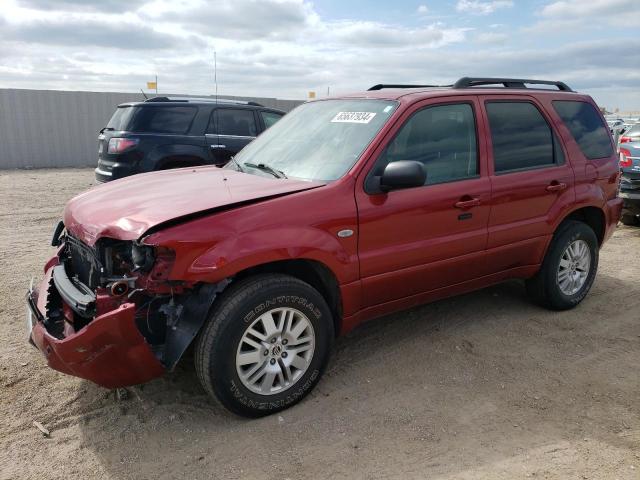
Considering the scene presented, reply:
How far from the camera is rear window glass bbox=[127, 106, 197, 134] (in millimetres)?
8016

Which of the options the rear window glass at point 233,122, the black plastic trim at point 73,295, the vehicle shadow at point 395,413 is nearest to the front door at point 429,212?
the vehicle shadow at point 395,413

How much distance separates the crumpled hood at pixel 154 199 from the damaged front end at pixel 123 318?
11cm

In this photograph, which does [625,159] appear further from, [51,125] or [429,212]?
[51,125]

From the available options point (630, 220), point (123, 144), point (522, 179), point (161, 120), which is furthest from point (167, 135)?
point (630, 220)

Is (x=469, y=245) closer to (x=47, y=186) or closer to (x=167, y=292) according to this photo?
(x=167, y=292)

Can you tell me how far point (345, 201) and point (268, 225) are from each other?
1.80 feet

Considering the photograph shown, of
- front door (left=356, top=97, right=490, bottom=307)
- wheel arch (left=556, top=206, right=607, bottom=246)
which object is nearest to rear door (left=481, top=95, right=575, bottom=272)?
front door (left=356, top=97, right=490, bottom=307)

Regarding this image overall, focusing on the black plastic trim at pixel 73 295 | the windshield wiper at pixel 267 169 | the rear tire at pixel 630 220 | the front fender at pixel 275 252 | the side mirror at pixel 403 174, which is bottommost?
the rear tire at pixel 630 220

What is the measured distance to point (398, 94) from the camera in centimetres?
392

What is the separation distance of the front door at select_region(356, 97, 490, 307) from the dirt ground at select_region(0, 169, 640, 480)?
607mm

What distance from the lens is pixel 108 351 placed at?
274cm

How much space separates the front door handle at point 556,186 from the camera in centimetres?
441

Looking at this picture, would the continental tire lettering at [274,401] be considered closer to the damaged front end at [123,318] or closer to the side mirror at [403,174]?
the damaged front end at [123,318]

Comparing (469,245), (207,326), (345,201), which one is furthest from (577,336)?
(207,326)
